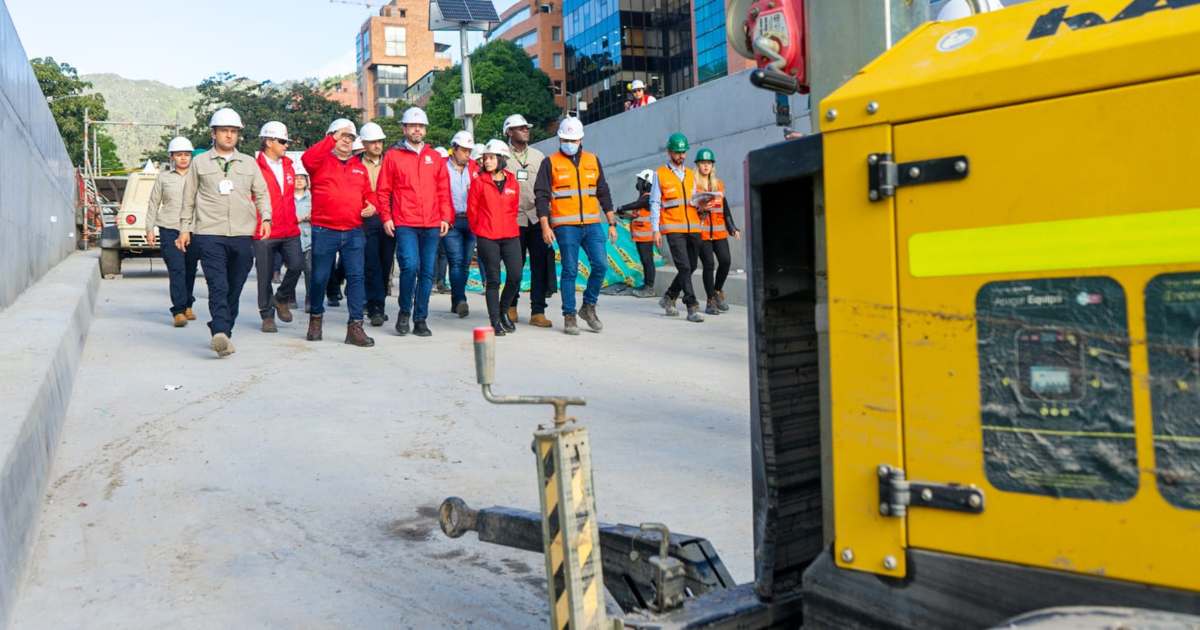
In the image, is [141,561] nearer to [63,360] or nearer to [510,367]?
[63,360]

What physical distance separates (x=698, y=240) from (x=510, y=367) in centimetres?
426

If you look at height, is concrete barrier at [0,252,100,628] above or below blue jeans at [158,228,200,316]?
below

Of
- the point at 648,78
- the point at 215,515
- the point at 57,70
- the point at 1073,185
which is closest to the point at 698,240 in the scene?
the point at 215,515

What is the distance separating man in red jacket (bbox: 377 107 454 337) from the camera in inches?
420

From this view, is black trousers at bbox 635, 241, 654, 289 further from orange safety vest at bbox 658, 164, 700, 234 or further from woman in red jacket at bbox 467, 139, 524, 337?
woman in red jacket at bbox 467, 139, 524, 337

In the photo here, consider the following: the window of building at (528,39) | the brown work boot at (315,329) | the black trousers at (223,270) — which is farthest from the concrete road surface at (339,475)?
the window of building at (528,39)

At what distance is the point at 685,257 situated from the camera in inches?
480

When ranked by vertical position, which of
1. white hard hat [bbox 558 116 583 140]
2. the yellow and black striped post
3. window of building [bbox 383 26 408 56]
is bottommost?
the yellow and black striped post

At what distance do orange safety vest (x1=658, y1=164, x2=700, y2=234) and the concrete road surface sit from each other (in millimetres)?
2609

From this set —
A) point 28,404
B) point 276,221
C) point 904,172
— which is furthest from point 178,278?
point 904,172

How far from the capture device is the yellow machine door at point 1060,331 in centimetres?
178

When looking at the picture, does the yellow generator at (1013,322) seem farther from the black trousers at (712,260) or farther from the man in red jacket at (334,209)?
the black trousers at (712,260)

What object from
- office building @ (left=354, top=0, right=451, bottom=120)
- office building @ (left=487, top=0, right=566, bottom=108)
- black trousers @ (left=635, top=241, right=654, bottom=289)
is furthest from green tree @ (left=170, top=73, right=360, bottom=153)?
black trousers @ (left=635, top=241, right=654, bottom=289)

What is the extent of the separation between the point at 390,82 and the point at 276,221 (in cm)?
12150
